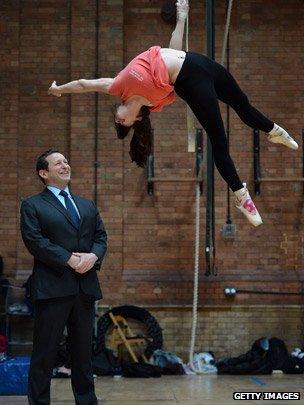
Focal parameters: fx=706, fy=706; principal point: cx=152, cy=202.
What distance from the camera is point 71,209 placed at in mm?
4512

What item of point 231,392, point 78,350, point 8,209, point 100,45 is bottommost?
point 231,392

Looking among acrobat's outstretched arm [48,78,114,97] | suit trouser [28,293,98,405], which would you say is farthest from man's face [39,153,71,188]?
suit trouser [28,293,98,405]

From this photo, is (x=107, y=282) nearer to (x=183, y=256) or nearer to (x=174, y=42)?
(x=183, y=256)

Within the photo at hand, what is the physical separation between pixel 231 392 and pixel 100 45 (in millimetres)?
3999

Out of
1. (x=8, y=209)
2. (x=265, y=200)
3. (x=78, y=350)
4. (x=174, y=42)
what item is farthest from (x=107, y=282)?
(x=174, y=42)

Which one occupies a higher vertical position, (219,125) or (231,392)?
(219,125)

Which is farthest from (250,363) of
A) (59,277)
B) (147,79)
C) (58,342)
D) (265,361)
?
(147,79)

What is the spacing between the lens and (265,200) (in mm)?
7789

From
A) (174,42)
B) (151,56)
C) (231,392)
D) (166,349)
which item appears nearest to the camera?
(151,56)

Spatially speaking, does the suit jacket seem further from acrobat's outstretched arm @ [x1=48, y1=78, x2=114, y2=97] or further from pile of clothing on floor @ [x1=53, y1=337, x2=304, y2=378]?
pile of clothing on floor @ [x1=53, y1=337, x2=304, y2=378]

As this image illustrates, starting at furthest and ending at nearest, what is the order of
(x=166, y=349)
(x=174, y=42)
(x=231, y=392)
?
(x=166, y=349)
(x=231, y=392)
(x=174, y=42)

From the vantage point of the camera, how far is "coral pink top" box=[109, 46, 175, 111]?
3746 mm

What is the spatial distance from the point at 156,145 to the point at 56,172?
3.44 meters

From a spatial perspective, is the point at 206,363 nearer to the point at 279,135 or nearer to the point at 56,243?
the point at 56,243
